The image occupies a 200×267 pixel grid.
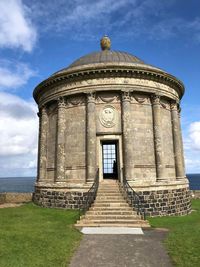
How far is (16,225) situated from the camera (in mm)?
11664

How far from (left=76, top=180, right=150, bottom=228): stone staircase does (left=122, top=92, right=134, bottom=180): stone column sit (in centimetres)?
172

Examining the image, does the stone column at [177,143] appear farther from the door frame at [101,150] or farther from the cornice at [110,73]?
the door frame at [101,150]

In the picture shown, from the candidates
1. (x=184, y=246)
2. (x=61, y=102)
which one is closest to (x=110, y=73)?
(x=61, y=102)

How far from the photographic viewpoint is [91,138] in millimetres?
16906

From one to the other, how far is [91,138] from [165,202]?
624 centimetres

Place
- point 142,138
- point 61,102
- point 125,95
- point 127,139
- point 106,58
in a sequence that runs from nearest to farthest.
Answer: point 127,139, point 125,95, point 142,138, point 61,102, point 106,58

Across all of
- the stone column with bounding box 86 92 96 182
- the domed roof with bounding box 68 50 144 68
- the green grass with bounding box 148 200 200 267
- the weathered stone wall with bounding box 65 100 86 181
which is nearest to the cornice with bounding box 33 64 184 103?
the stone column with bounding box 86 92 96 182

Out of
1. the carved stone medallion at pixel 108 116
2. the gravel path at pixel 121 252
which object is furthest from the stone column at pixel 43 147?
the gravel path at pixel 121 252

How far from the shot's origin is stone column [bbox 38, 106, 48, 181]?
19578 millimetres

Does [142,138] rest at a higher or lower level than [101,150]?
higher

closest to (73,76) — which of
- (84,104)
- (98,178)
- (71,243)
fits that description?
(84,104)

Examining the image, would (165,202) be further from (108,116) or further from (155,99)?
(155,99)

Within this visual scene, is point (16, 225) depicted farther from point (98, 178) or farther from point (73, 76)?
point (73, 76)

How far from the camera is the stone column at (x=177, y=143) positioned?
18986mm
